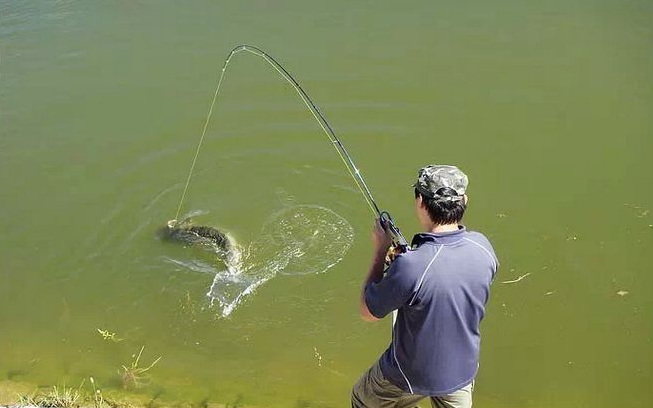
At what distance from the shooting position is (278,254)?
689 centimetres

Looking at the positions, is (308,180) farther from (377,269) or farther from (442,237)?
(442,237)

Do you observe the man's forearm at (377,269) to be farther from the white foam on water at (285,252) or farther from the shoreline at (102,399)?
the white foam on water at (285,252)

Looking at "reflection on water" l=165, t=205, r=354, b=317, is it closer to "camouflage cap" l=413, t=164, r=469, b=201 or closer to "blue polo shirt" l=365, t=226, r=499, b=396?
"blue polo shirt" l=365, t=226, r=499, b=396

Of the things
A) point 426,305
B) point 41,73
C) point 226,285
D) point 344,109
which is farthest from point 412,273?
point 41,73

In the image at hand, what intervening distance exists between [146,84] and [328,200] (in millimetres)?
4159

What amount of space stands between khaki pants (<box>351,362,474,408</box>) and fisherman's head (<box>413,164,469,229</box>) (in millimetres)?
1012

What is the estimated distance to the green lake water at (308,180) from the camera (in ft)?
19.1

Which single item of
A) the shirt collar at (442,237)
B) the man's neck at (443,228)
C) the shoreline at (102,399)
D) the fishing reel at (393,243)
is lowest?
the shoreline at (102,399)

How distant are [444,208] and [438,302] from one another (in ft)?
1.51

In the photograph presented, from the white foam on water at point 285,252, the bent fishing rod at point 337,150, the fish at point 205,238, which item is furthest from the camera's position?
the fish at point 205,238

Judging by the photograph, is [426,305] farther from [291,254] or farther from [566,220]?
[566,220]

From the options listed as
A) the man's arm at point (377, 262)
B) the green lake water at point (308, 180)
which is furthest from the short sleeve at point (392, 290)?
the green lake water at point (308, 180)

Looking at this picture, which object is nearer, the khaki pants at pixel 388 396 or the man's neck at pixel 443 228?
the man's neck at pixel 443 228

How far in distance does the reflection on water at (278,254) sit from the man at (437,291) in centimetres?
330
